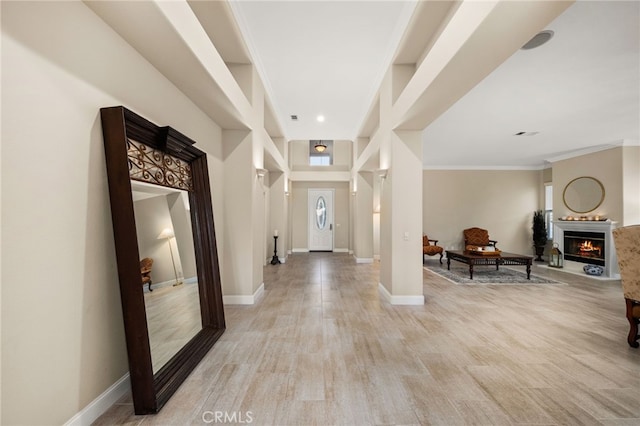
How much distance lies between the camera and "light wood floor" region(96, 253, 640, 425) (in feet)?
6.31

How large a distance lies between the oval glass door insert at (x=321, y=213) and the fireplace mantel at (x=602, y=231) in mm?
6989

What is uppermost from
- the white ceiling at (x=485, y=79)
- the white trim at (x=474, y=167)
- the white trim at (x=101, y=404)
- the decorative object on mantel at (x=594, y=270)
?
the white ceiling at (x=485, y=79)

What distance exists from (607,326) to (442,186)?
22.5 feet

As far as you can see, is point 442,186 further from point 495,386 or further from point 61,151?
point 61,151

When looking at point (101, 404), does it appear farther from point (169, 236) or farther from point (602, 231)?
point (602, 231)

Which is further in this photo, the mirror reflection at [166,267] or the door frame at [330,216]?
the door frame at [330,216]

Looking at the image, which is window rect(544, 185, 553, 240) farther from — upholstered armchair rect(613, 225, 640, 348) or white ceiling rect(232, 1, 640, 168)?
upholstered armchair rect(613, 225, 640, 348)

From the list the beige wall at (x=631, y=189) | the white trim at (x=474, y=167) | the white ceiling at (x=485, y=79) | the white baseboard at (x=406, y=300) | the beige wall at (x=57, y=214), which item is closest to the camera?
the beige wall at (x=57, y=214)

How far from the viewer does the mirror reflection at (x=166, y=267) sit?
2.22m

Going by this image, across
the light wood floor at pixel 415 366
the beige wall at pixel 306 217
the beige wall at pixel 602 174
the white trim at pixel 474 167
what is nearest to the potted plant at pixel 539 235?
the beige wall at pixel 602 174

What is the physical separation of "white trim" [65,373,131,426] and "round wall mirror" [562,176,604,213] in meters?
9.64

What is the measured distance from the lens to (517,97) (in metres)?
4.43

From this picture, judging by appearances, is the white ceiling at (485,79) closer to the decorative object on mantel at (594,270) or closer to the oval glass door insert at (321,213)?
the decorative object on mantel at (594,270)

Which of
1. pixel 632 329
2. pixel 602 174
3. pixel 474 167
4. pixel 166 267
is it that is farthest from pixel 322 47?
pixel 474 167
